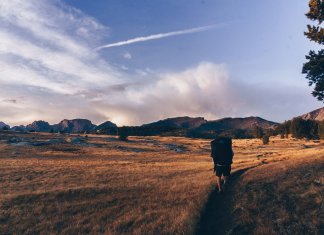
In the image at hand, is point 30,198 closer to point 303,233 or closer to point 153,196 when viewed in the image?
point 153,196

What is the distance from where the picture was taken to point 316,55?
102 ft

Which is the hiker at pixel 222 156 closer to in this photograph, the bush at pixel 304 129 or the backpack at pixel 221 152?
the backpack at pixel 221 152

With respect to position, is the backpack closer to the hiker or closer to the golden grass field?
the hiker

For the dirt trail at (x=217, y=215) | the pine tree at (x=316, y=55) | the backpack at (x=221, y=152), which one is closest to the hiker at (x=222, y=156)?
the backpack at (x=221, y=152)

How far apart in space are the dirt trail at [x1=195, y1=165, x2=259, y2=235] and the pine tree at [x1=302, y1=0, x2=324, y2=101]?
16186 millimetres

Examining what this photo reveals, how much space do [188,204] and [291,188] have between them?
5310mm

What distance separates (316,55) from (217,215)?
2104cm

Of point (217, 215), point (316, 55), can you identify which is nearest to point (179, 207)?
point (217, 215)

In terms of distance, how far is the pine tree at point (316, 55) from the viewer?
99.3 ft

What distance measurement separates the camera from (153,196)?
60.6ft

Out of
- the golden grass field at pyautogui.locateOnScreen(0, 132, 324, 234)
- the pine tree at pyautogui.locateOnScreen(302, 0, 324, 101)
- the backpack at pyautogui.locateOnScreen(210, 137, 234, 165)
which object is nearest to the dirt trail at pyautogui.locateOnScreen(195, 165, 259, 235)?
the golden grass field at pyautogui.locateOnScreen(0, 132, 324, 234)

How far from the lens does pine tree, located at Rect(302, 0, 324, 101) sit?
30.3 metres

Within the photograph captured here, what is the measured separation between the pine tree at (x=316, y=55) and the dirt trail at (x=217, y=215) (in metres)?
16.2

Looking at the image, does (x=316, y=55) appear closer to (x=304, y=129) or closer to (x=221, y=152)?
(x=221, y=152)
